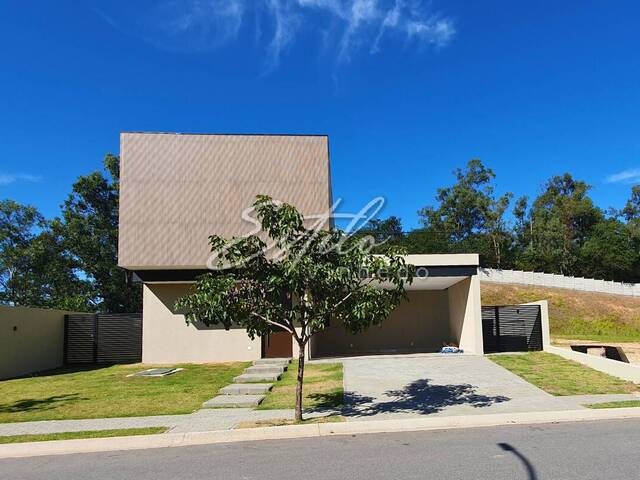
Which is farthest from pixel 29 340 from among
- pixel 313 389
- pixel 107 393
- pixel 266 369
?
pixel 313 389

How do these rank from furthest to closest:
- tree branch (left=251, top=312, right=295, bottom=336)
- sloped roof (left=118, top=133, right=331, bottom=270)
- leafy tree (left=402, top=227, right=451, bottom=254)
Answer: leafy tree (left=402, top=227, right=451, bottom=254) < sloped roof (left=118, top=133, right=331, bottom=270) < tree branch (left=251, top=312, right=295, bottom=336)

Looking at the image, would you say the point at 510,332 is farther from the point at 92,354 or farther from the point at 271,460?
the point at 92,354

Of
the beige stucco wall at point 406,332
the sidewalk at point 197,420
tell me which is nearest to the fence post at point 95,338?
the beige stucco wall at point 406,332

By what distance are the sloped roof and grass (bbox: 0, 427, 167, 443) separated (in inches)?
424

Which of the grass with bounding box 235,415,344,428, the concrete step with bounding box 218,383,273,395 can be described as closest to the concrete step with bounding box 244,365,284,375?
the concrete step with bounding box 218,383,273,395

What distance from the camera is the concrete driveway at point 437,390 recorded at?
9.84 metres

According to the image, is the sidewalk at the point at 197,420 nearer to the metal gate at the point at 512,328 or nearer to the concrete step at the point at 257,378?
the concrete step at the point at 257,378

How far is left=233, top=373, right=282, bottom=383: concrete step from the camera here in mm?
14227

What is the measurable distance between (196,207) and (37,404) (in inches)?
380

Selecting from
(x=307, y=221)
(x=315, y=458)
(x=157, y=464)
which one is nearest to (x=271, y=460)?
(x=315, y=458)

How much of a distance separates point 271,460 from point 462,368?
9.76 m

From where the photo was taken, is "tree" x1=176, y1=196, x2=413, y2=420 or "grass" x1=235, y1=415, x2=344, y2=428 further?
"tree" x1=176, y1=196, x2=413, y2=420

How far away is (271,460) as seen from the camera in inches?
260

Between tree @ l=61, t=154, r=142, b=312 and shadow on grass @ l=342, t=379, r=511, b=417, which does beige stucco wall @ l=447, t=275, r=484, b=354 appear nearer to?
shadow on grass @ l=342, t=379, r=511, b=417
